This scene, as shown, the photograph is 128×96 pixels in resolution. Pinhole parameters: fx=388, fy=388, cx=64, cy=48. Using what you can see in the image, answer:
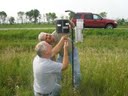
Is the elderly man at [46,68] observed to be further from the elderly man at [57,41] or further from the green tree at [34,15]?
the green tree at [34,15]

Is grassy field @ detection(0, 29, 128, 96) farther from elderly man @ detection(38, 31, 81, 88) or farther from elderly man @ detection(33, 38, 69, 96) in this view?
elderly man @ detection(33, 38, 69, 96)

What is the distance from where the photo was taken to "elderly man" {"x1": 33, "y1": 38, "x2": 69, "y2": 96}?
5.74 m

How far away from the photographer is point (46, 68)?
584 centimetres

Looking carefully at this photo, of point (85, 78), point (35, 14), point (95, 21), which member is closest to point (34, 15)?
point (35, 14)

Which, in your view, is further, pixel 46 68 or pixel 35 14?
pixel 35 14

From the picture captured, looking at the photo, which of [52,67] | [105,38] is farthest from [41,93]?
[105,38]

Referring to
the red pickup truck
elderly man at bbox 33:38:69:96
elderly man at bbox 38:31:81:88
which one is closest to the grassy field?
elderly man at bbox 38:31:81:88

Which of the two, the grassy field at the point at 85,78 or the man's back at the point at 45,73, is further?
the grassy field at the point at 85,78

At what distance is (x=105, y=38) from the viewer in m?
23.9

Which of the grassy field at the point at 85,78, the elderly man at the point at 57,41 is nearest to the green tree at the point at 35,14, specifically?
the grassy field at the point at 85,78

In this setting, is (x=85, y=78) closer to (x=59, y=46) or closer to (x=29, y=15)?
(x=59, y=46)

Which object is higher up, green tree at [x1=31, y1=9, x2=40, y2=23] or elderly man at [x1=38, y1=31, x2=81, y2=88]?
elderly man at [x1=38, y1=31, x2=81, y2=88]

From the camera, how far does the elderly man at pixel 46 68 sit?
18.8 feet

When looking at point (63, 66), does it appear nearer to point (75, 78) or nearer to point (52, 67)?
point (52, 67)
